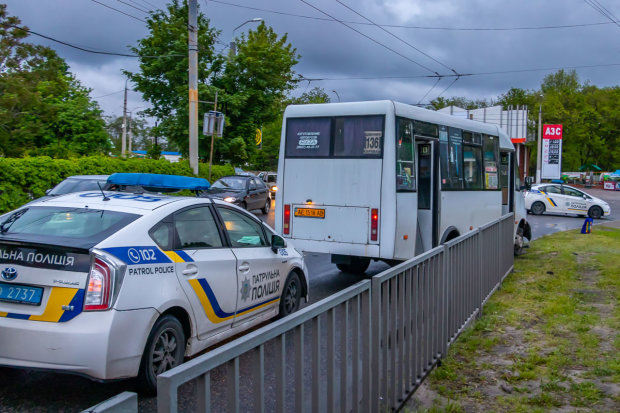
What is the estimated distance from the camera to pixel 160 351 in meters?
4.77

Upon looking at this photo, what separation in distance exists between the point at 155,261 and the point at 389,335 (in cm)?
198

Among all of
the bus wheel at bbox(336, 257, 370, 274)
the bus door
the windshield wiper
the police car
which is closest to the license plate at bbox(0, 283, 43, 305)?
the police car

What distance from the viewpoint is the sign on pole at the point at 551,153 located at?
62.6m

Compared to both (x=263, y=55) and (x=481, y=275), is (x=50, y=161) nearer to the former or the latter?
(x=481, y=275)

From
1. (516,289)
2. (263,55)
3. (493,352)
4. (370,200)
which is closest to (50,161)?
(370,200)

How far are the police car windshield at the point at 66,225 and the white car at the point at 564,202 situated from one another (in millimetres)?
26966

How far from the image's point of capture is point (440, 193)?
421 inches

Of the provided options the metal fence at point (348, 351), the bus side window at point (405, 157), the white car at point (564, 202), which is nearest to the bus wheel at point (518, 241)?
the bus side window at point (405, 157)

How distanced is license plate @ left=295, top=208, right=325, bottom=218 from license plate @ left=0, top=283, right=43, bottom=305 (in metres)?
5.96

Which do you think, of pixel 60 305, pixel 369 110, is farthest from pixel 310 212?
pixel 60 305

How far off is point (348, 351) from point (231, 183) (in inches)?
783

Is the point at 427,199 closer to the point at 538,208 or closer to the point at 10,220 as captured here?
the point at 10,220

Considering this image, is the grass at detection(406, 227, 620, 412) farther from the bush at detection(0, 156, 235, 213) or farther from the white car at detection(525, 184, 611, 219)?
the white car at detection(525, 184, 611, 219)

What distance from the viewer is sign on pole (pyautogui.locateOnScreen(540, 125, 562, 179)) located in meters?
62.6
